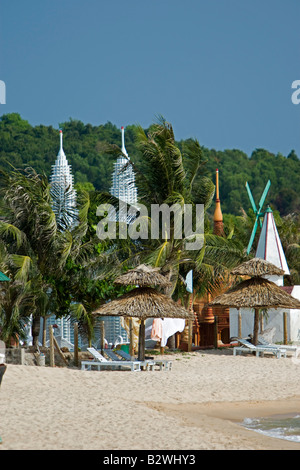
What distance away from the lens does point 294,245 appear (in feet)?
Answer: 103

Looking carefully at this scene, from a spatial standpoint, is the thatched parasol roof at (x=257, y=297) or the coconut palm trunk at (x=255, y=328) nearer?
the thatched parasol roof at (x=257, y=297)

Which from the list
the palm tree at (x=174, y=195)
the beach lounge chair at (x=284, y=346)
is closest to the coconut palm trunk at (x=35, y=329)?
the palm tree at (x=174, y=195)

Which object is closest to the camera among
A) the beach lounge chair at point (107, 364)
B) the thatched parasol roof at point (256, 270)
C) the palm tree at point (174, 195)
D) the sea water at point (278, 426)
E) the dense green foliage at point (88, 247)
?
the sea water at point (278, 426)

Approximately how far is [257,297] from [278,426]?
20.4ft

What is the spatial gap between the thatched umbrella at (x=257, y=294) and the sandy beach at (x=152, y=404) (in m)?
1.26

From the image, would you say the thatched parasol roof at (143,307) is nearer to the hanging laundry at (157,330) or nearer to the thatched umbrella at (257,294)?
the thatched umbrella at (257,294)

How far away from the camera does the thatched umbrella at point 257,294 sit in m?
17.3

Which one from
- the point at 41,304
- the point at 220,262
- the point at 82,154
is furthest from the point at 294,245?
the point at 82,154

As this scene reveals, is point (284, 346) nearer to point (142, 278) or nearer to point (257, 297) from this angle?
point (257, 297)

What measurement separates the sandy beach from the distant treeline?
42.5 metres

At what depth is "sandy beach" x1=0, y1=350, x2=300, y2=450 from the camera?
30.8 feet

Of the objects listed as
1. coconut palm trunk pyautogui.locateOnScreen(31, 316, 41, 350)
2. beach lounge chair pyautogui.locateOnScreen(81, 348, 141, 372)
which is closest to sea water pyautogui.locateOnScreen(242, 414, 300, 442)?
beach lounge chair pyautogui.locateOnScreen(81, 348, 141, 372)

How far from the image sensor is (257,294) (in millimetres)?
17562
